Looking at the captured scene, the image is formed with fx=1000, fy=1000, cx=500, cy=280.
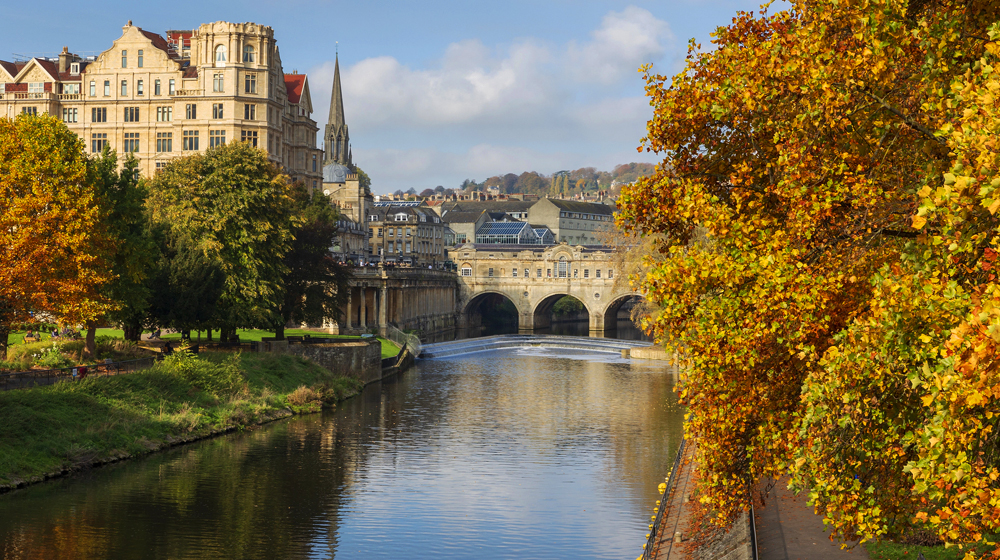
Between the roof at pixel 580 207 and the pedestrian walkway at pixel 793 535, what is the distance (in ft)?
506

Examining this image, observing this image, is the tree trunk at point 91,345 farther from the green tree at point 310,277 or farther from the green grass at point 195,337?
the green tree at point 310,277

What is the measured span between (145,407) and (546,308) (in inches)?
3474

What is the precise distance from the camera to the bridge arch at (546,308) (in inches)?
4626

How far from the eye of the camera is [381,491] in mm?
31969

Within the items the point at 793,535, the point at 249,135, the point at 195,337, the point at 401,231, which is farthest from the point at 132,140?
the point at 793,535

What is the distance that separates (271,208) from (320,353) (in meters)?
8.86

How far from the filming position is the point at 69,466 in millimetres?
32281

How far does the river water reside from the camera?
25641 millimetres

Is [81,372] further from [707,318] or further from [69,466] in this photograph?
[707,318]

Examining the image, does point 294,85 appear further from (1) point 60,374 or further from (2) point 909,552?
(2) point 909,552

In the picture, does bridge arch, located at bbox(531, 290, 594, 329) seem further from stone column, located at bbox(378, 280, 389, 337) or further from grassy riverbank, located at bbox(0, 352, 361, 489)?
grassy riverbank, located at bbox(0, 352, 361, 489)

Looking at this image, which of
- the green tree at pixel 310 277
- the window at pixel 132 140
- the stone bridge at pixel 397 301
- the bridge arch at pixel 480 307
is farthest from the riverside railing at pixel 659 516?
the bridge arch at pixel 480 307

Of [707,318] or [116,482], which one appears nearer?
[707,318]

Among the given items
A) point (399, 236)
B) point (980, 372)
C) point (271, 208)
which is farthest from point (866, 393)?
point (399, 236)
